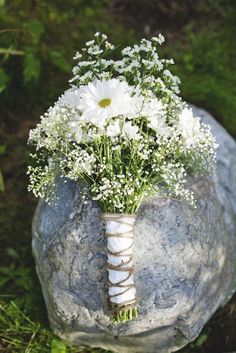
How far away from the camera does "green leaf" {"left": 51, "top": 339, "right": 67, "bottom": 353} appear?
11.6 ft

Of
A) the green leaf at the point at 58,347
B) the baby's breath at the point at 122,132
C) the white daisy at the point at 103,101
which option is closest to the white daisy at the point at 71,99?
the baby's breath at the point at 122,132

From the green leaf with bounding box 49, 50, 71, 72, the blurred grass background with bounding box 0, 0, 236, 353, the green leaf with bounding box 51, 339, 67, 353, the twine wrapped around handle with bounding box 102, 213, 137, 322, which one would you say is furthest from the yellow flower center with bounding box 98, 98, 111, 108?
the green leaf with bounding box 49, 50, 71, 72

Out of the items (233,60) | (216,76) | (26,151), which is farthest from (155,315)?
(233,60)

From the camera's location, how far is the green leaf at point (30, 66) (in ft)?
14.0

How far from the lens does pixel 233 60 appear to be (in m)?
4.89

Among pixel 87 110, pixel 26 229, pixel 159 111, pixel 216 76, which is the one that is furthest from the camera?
pixel 216 76

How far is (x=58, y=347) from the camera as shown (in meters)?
3.55

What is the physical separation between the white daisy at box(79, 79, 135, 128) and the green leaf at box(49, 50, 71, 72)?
1.79 meters

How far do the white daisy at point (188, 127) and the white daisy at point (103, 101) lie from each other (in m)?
0.32

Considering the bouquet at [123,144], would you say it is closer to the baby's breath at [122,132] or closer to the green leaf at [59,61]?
the baby's breath at [122,132]

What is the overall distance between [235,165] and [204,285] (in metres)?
0.97

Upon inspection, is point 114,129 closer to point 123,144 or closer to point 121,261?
point 123,144

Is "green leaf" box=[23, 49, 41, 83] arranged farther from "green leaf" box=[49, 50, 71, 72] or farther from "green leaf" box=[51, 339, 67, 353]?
"green leaf" box=[51, 339, 67, 353]

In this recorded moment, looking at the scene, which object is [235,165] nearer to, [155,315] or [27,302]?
[155,315]
